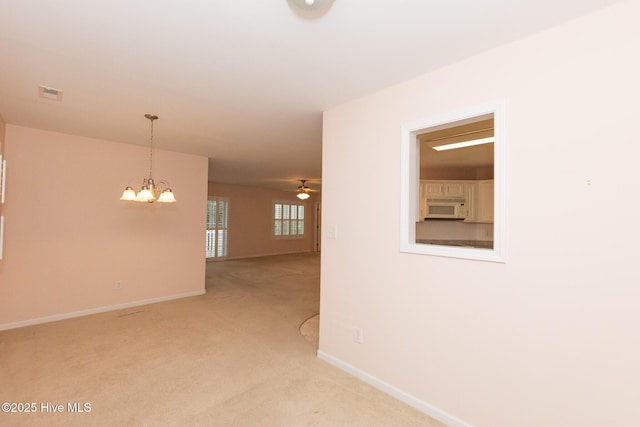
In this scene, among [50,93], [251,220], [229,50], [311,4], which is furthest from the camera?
[251,220]

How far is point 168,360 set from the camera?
2.71m

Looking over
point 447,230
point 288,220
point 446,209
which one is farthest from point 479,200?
point 288,220

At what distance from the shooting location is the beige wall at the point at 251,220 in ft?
30.3

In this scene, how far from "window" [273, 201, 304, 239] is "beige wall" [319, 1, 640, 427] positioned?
868 cm

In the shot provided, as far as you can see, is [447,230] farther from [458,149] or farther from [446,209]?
[458,149]

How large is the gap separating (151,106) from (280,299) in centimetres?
341

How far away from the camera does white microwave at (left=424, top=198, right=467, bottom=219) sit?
16.8ft

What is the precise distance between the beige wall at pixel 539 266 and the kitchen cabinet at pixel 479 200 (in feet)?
11.5

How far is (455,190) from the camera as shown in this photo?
5195 mm

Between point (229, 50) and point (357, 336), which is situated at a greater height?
point (229, 50)

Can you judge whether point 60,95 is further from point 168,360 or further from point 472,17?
point 472,17

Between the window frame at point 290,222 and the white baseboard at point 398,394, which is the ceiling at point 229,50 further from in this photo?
the window frame at point 290,222

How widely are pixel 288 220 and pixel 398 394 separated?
9.31 meters

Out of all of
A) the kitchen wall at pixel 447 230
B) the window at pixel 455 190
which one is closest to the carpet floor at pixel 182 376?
the window at pixel 455 190
